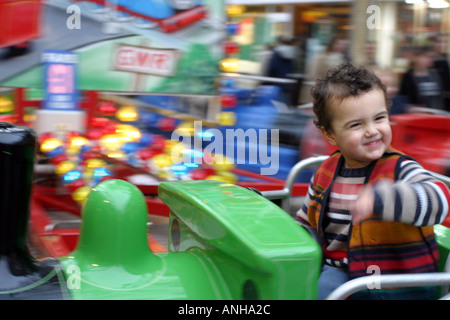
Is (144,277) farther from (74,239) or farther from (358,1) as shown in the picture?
(358,1)

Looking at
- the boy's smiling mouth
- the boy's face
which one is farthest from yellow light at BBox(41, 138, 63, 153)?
the boy's smiling mouth

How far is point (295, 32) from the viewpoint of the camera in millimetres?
11406

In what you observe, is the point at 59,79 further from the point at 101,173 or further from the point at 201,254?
the point at 201,254

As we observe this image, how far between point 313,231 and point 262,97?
3.52m

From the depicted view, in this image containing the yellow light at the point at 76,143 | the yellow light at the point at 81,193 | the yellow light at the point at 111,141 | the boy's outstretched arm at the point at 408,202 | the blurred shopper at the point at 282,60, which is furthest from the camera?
the blurred shopper at the point at 282,60

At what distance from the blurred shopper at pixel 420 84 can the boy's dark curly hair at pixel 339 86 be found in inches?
164

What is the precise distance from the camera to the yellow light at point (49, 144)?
3717 millimetres

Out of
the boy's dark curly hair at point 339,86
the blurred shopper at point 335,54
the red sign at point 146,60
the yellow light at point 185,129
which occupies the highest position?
the blurred shopper at point 335,54

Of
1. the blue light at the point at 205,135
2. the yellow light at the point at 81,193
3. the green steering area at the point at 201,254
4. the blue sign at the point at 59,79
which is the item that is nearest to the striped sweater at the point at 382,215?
the green steering area at the point at 201,254

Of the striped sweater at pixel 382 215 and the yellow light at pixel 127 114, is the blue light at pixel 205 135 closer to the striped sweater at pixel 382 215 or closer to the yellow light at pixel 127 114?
the yellow light at pixel 127 114

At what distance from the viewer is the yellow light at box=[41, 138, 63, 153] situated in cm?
372

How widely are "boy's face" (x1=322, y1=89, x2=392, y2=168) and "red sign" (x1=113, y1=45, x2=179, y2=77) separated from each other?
8.84 feet

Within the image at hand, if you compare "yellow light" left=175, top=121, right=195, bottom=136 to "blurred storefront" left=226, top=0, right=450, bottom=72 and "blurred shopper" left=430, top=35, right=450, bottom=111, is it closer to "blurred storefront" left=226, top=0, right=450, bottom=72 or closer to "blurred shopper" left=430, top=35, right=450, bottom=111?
"blurred shopper" left=430, top=35, right=450, bottom=111
